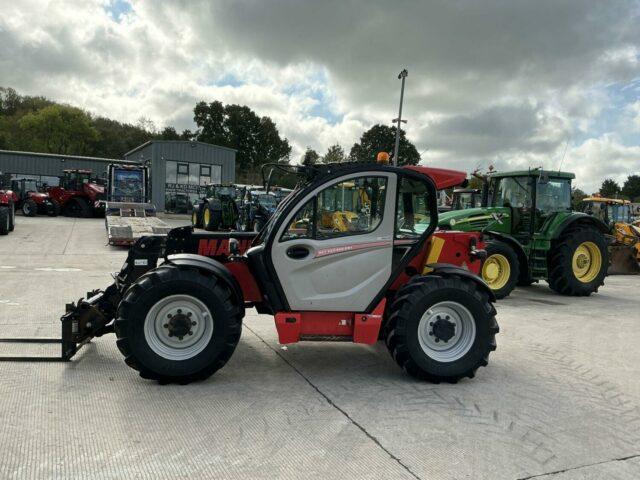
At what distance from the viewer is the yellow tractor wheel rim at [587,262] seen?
10.2 metres

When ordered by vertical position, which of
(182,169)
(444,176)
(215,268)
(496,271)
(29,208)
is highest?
(182,169)

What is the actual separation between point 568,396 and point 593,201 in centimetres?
1289

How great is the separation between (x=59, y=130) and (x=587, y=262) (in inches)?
2210

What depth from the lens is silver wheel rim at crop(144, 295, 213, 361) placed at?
Answer: 14.6 feet

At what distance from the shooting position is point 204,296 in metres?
4.43

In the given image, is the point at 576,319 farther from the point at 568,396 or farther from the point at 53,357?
the point at 53,357

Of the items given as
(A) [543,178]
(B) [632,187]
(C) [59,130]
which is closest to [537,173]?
(A) [543,178]

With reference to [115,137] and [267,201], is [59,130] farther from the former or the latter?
[267,201]

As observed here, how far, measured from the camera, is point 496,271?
31.2ft

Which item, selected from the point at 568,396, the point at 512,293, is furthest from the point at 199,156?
the point at 568,396

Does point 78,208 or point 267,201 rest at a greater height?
point 267,201

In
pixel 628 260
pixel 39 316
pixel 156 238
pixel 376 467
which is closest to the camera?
pixel 376 467

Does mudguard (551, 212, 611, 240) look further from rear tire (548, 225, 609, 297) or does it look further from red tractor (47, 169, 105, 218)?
red tractor (47, 169, 105, 218)

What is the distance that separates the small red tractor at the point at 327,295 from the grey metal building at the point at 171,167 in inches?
1231
